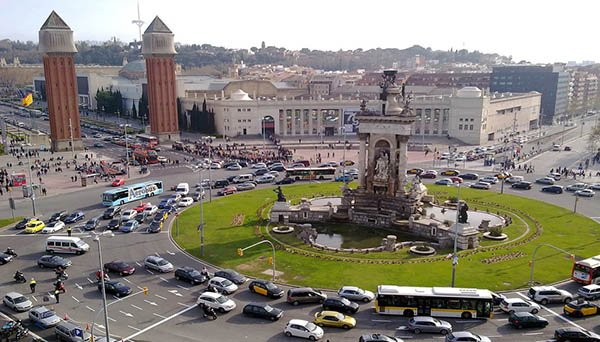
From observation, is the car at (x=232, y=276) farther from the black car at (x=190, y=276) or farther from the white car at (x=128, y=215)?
the white car at (x=128, y=215)

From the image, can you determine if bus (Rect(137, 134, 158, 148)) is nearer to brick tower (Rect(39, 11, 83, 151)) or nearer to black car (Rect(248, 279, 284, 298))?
brick tower (Rect(39, 11, 83, 151))

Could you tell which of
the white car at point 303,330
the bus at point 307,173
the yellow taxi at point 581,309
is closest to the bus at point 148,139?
the bus at point 307,173

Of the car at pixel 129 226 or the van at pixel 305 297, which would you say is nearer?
the van at pixel 305 297

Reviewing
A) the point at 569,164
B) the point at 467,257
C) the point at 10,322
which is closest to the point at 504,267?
the point at 467,257

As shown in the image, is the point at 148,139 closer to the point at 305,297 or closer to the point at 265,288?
the point at 265,288

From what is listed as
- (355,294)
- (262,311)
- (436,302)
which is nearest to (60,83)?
(262,311)

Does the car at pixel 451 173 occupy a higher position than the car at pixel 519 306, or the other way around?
the car at pixel 519 306

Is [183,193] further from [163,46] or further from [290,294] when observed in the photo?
[163,46]
